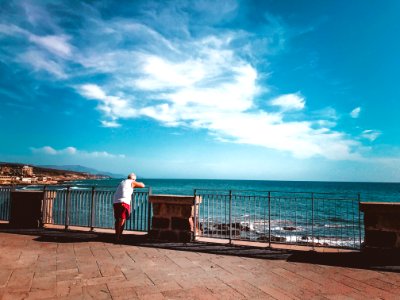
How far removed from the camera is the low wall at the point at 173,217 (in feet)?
25.1

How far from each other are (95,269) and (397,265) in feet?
18.3

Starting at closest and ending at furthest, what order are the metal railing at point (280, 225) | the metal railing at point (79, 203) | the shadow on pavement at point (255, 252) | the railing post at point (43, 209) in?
the shadow on pavement at point (255, 252), the metal railing at point (280, 225), the metal railing at point (79, 203), the railing post at point (43, 209)

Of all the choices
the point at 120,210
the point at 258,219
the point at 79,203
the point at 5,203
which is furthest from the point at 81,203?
the point at 258,219

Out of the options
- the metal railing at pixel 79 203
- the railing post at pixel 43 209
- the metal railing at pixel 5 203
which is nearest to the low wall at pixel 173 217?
the metal railing at pixel 79 203

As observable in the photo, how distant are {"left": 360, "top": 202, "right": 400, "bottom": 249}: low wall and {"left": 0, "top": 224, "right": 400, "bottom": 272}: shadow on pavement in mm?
185

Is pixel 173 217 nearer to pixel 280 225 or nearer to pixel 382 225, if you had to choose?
pixel 382 225

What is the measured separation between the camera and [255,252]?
6.57m

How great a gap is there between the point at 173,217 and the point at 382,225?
4846mm

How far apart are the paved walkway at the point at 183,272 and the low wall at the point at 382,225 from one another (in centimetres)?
36

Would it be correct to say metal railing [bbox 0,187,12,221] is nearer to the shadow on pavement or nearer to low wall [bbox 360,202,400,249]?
the shadow on pavement

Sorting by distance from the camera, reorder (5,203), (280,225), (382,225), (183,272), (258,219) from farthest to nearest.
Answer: (258,219), (280,225), (5,203), (382,225), (183,272)

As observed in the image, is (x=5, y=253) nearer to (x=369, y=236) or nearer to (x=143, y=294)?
(x=143, y=294)

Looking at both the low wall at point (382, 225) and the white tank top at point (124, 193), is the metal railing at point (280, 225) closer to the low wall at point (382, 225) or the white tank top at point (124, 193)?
the low wall at point (382, 225)

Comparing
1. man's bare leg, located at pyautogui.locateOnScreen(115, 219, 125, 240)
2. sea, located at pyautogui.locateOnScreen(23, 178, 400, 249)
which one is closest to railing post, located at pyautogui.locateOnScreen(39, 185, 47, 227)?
sea, located at pyautogui.locateOnScreen(23, 178, 400, 249)
